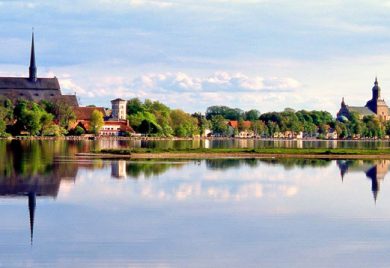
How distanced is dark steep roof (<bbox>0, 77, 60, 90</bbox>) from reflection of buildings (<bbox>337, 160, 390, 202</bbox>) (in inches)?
4153

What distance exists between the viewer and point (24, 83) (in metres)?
156

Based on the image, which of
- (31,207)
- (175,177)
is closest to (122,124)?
(175,177)

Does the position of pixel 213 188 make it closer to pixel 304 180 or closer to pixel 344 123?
pixel 304 180

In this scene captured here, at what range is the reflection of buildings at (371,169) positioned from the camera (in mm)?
40294

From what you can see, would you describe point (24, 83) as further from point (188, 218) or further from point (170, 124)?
point (188, 218)

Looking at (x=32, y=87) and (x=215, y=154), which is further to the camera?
(x=32, y=87)

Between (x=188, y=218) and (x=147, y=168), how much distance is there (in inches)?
852

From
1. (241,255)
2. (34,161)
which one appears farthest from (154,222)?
(34,161)

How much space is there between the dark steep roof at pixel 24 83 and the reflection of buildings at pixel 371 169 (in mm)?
105482

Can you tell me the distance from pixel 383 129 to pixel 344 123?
10.7m

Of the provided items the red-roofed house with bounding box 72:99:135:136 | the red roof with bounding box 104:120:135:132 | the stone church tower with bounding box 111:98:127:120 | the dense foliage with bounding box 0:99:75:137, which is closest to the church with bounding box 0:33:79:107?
the stone church tower with bounding box 111:98:127:120

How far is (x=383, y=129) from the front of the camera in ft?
634

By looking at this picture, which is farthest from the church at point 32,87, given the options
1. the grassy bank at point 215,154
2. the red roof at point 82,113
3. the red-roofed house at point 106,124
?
the grassy bank at point 215,154

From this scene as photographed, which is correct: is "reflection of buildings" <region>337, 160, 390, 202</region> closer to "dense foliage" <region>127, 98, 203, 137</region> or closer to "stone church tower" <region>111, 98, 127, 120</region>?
"dense foliage" <region>127, 98, 203, 137</region>
